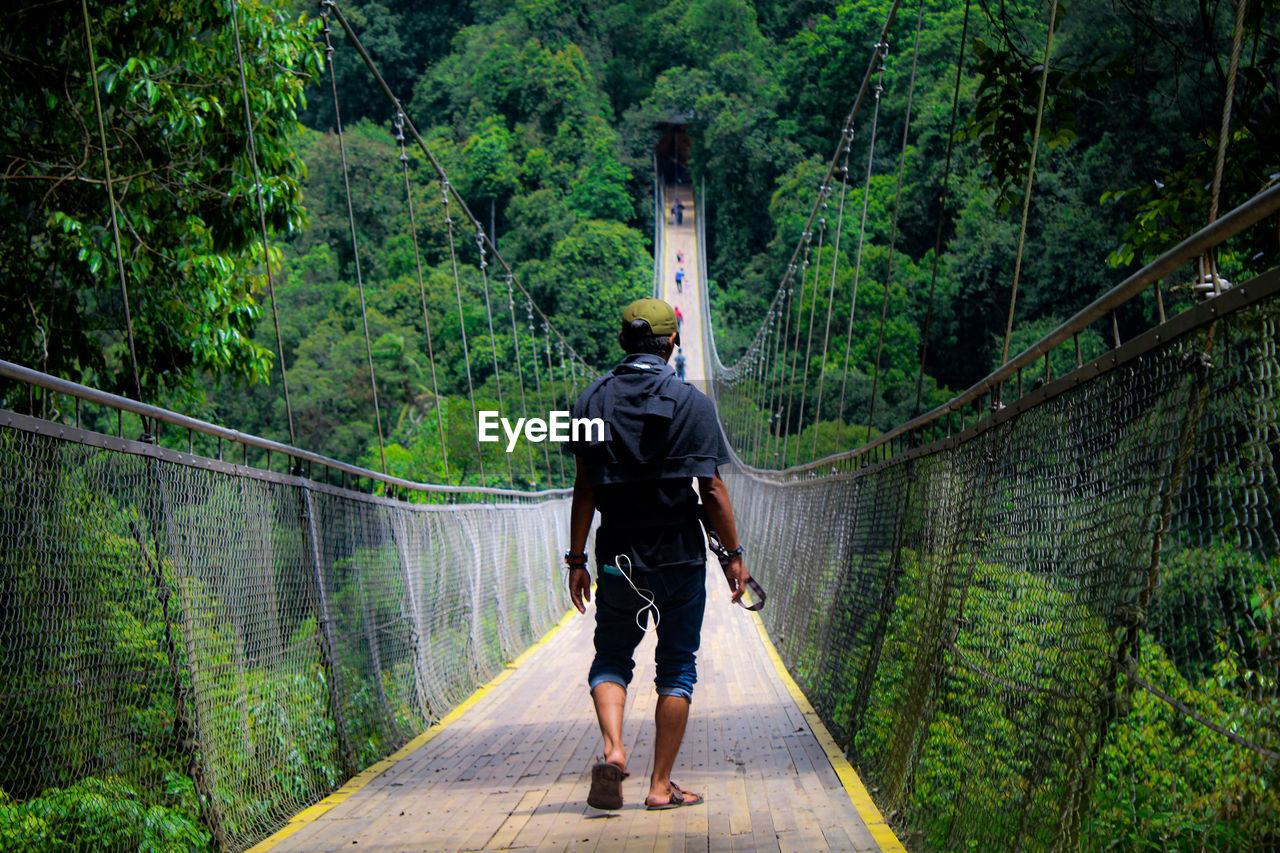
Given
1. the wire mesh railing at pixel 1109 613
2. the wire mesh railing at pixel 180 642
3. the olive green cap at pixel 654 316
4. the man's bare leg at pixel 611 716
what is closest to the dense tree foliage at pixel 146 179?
the wire mesh railing at pixel 180 642

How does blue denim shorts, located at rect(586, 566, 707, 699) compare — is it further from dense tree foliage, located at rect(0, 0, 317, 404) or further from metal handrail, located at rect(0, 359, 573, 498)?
dense tree foliage, located at rect(0, 0, 317, 404)

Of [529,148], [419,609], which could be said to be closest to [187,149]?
[419,609]

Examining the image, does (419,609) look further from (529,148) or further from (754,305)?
(529,148)

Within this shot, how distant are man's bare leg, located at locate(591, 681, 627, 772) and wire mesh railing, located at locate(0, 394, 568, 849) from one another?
2.53 feet

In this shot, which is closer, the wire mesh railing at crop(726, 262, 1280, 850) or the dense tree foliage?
the wire mesh railing at crop(726, 262, 1280, 850)

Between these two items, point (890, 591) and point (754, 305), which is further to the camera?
point (754, 305)

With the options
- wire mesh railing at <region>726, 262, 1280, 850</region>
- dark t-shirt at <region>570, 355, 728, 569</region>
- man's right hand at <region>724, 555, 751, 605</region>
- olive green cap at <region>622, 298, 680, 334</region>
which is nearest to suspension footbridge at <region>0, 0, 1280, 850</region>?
wire mesh railing at <region>726, 262, 1280, 850</region>

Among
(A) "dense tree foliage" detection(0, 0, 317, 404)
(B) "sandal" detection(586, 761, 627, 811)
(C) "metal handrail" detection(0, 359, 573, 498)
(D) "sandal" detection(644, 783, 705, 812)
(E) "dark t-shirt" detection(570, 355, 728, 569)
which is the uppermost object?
(A) "dense tree foliage" detection(0, 0, 317, 404)

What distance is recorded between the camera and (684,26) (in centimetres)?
7238

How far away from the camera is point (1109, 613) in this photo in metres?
1.65

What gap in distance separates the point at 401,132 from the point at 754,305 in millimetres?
42918

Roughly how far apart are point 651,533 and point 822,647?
210 cm

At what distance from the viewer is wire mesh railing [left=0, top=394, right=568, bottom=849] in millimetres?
2078

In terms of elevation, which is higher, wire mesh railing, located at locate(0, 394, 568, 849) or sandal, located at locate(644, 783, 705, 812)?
wire mesh railing, located at locate(0, 394, 568, 849)
